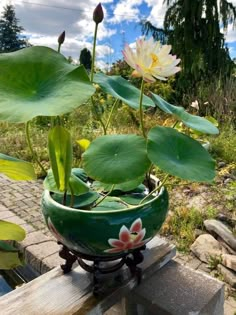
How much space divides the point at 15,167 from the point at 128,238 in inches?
11.5

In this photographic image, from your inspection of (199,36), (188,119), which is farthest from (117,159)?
(199,36)

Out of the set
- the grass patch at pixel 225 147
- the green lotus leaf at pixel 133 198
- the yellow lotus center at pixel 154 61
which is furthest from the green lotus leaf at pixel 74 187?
the grass patch at pixel 225 147

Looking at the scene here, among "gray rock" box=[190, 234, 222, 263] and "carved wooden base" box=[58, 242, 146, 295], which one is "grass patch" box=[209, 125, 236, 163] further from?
"carved wooden base" box=[58, 242, 146, 295]

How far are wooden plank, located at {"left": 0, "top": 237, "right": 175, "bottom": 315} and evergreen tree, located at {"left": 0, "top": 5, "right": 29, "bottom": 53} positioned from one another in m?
22.2

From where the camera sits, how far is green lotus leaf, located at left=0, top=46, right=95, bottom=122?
58 centimetres

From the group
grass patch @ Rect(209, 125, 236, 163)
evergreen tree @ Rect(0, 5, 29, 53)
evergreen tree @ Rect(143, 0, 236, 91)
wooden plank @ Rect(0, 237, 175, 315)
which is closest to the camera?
wooden plank @ Rect(0, 237, 175, 315)

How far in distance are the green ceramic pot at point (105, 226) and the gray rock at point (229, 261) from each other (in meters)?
1.17

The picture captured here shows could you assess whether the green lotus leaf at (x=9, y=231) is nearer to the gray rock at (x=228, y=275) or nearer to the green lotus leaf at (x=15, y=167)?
the green lotus leaf at (x=15, y=167)

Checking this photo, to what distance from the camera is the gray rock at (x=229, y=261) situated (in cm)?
167

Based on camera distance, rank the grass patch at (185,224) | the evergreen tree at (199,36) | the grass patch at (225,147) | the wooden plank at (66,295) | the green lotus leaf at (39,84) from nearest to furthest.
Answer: the green lotus leaf at (39,84)
the wooden plank at (66,295)
the grass patch at (185,224)
the grass patch at (225,147)
the evergreen tree at (199,36)

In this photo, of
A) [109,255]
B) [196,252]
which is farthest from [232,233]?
[109,255]

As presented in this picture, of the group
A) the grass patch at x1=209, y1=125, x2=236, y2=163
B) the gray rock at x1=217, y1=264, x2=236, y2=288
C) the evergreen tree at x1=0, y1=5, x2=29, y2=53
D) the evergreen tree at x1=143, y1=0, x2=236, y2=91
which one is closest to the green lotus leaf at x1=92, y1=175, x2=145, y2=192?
the gray rock at x1=217, y1=264, x2=236, y2=288

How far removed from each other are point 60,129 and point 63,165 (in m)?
0.08

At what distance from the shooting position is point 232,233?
77.9 inches
